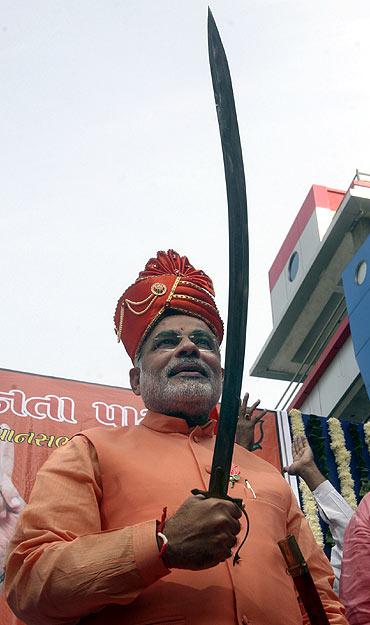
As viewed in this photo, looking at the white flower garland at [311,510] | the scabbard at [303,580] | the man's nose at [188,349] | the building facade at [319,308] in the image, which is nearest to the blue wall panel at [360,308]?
the building facade at [319,308]

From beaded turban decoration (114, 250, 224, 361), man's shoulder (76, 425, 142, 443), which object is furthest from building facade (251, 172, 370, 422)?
man's shoulder (76, 425, 142, 443)

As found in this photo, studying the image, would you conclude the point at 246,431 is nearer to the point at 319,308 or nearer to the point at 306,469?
the point at 306,469

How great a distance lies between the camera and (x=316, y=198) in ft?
59.2

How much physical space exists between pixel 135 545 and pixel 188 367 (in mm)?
980

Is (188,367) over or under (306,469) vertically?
under

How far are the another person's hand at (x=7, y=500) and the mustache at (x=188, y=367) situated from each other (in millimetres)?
2667

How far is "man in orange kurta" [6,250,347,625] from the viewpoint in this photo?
1838mm

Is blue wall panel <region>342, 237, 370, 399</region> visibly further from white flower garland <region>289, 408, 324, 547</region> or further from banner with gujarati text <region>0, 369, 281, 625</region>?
banner with gujarati text <region>0, 369, 281, 625</region>

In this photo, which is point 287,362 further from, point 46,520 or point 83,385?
point 46,520

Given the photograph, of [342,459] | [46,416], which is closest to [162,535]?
[46,416]

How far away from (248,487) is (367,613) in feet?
2.74

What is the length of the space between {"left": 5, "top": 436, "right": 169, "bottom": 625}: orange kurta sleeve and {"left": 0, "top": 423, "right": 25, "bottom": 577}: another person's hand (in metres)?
3.04

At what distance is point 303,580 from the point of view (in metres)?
1.97

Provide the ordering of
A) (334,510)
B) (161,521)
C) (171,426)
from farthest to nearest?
(334,510), (171,426), (161,521)
